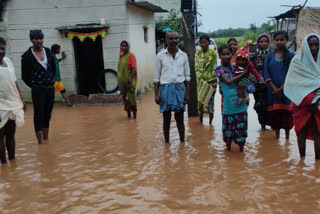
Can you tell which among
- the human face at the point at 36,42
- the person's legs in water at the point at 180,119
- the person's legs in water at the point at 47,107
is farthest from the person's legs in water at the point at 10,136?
the person's legs in water at the point at 180,119

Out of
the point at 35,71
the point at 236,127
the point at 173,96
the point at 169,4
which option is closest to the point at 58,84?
the point at 35,71

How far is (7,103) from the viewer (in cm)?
443

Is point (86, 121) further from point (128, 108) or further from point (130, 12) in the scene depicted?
point (130, 12)

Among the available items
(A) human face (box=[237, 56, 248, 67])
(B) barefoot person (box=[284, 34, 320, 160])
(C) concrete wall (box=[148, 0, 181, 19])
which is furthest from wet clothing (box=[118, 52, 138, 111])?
(C) concrete wall (box=[148, 0, 181, 19])

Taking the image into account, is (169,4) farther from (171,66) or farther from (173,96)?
(173,96)

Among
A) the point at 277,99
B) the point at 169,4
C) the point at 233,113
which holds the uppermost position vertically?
the point at 169,4

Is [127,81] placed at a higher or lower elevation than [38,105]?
higher

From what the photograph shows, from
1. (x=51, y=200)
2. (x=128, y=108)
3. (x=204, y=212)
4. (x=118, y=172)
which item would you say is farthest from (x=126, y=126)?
(x=204, y=212)

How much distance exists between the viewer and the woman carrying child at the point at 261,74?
19.0ft

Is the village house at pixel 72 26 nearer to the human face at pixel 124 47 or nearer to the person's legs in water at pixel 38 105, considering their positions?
the human face at pixel 124 47

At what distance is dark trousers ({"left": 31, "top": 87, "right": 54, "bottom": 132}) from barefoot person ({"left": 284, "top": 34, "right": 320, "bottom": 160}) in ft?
12.4

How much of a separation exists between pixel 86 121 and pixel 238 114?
158 inches

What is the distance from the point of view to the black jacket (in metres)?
5.39

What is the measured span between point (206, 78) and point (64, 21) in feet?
18.0
